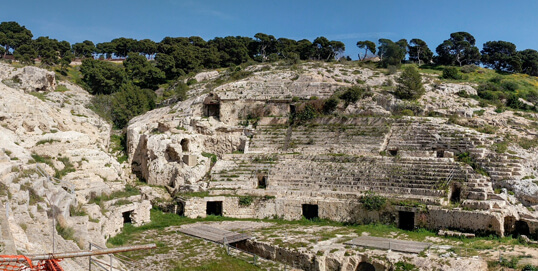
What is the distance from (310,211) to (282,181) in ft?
7.25

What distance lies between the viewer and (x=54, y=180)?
1642cm

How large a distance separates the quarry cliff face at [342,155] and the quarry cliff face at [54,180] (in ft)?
11.7

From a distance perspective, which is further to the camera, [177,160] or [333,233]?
[177,160]

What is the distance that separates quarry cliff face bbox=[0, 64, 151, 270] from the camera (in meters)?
9.41

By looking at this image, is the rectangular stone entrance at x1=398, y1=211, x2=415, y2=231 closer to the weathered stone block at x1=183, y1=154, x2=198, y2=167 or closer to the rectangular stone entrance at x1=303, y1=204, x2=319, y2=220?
the rectangular stone entrance at x1=303, y1=204, x2=319, y2=220

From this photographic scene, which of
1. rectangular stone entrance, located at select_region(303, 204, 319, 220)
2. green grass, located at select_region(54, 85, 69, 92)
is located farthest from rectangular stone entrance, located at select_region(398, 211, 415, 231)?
green grass, located at select_region(54, 85, 69, 92)

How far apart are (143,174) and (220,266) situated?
515 inches

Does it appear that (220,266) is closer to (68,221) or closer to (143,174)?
(68,221)

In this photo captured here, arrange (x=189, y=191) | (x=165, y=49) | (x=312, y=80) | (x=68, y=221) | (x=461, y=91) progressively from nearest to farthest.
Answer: (x=68, y=221) → (x=189, y=191) → (x=461, y=91) → (x=312, y=80) → (x=165, y=49)

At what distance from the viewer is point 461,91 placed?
29.4 m

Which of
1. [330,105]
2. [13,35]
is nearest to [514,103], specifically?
[330,105]

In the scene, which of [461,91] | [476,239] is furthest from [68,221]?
[461,91]

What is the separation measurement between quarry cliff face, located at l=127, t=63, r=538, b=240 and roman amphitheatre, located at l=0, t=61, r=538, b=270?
7cm

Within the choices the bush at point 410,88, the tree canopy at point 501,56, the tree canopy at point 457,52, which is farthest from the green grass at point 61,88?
the tree canopy at point 501,56
